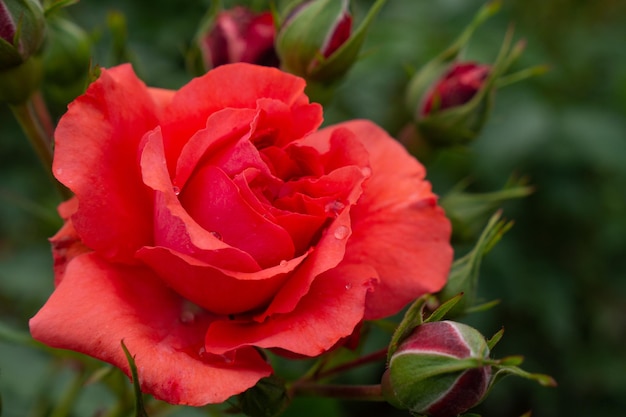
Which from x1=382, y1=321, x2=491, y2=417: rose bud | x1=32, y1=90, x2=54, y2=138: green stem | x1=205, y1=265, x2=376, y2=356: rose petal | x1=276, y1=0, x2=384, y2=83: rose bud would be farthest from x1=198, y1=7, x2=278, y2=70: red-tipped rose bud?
x1=382, y1=321, x2=491, y2=417: rose bud

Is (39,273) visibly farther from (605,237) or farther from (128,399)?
(605,237)

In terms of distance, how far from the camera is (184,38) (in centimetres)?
229

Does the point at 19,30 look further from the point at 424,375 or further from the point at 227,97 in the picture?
the point at 424,375

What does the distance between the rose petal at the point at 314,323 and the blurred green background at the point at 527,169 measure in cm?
112

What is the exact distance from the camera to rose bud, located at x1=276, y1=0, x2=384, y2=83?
51.1 inches

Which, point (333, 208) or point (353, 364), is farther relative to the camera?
point (353, 364)

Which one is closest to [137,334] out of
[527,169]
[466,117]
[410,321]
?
[410,321]

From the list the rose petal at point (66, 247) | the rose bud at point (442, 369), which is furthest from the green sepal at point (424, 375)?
the rose petal at point (66, 247)

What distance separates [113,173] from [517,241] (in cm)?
178

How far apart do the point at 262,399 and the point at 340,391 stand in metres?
0.16

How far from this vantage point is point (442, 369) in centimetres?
90

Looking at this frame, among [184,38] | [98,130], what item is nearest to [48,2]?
[98,130]

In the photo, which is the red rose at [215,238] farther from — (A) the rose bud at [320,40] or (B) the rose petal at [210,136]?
(A) the rose bud at [320,40]

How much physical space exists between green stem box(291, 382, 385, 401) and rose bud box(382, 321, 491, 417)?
93 mm
